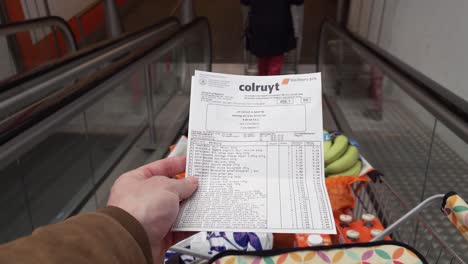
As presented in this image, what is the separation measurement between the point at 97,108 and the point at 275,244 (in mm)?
1354

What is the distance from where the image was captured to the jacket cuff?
1.87ft

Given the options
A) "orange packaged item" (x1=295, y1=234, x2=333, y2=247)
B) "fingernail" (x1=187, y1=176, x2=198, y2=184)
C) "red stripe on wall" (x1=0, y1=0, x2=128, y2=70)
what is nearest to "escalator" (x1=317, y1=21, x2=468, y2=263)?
"orange packaged item" (x1=295, y1=234, x2=333, y2=247)

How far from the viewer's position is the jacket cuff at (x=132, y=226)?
22.4 inches

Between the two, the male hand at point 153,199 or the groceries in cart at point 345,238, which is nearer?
the male hand at point 153,199

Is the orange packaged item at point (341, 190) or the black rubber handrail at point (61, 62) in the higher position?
the black rubber handrail at point (61, 62)

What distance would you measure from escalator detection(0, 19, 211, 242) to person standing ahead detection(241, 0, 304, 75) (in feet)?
1.99

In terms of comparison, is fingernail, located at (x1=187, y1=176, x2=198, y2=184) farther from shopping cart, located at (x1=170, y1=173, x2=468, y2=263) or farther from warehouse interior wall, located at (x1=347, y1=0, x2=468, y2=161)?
warehouse interior wall, located at (x1=347, y1=0, x2=468, y2=161)

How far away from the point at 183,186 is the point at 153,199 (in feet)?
0.27

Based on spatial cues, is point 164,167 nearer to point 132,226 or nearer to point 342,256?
point 132,226

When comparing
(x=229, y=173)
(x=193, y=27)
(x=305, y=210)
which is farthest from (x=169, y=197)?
(x=193, y=27)

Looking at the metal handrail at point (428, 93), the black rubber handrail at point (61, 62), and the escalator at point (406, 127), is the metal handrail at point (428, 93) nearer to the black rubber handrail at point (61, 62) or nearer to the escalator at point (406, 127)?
the escalator at point (406, 127)

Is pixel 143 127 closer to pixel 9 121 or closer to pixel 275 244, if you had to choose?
pixel 275 244

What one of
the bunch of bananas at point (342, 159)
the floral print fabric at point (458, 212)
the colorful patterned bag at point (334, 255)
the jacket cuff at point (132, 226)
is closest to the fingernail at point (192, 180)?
the jacket cuff at point (132, 226)

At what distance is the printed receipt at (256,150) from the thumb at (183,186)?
0.01m
